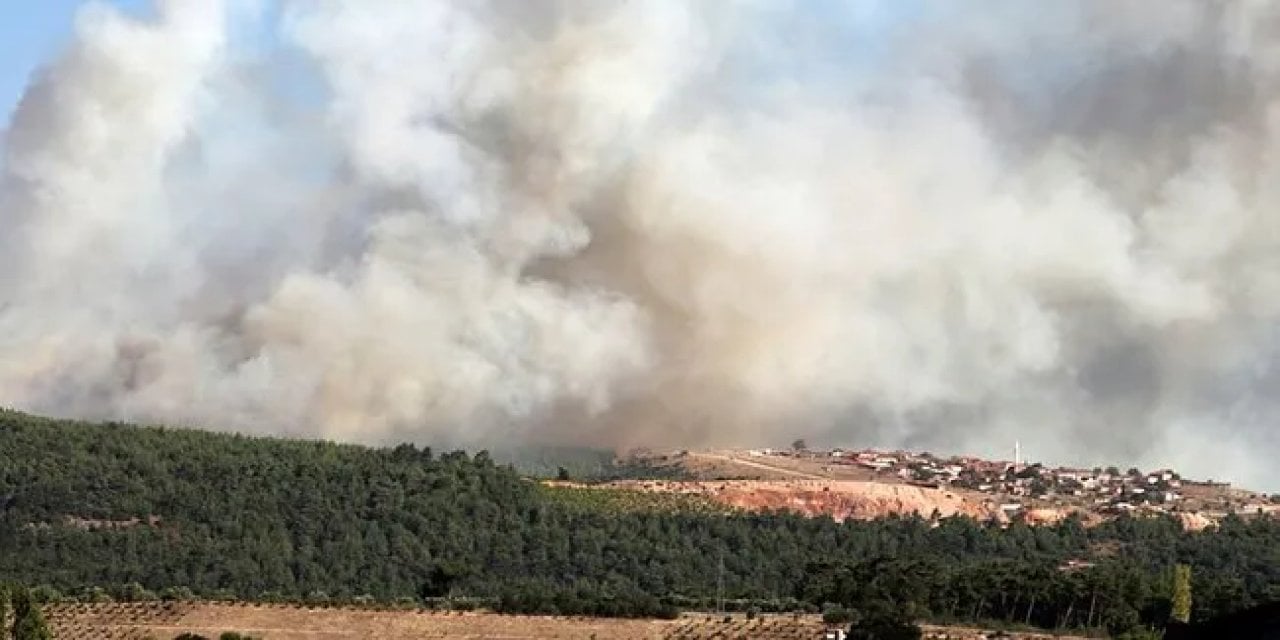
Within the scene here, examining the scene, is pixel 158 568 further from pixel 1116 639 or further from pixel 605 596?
pixel 1116 639

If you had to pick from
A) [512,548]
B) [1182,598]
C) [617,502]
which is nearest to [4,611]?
[512,548]

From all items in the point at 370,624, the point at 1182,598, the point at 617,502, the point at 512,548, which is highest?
the point at 617,502

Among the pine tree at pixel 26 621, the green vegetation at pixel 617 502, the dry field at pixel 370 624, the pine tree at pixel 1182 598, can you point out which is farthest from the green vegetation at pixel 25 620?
the green vegetation at pixel 617 502

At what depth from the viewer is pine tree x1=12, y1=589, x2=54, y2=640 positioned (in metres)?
110

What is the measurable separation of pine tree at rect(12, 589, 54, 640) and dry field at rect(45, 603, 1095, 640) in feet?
55.0

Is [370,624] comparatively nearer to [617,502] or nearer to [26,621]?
[26,621]

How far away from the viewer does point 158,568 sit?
551 feet

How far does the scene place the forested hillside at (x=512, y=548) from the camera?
142 meters

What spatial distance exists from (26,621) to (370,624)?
29.2 metres

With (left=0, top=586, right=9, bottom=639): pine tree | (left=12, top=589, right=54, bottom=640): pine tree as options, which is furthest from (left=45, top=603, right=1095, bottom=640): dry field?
(left=12, top=589, right=54, bottom=640): pine tree

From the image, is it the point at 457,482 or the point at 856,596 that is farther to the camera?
the point at 457,482

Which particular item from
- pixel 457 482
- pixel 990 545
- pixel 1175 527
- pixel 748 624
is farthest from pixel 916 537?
pixel 748 624

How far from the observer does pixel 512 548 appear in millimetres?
175625

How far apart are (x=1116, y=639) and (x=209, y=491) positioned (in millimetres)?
84846
